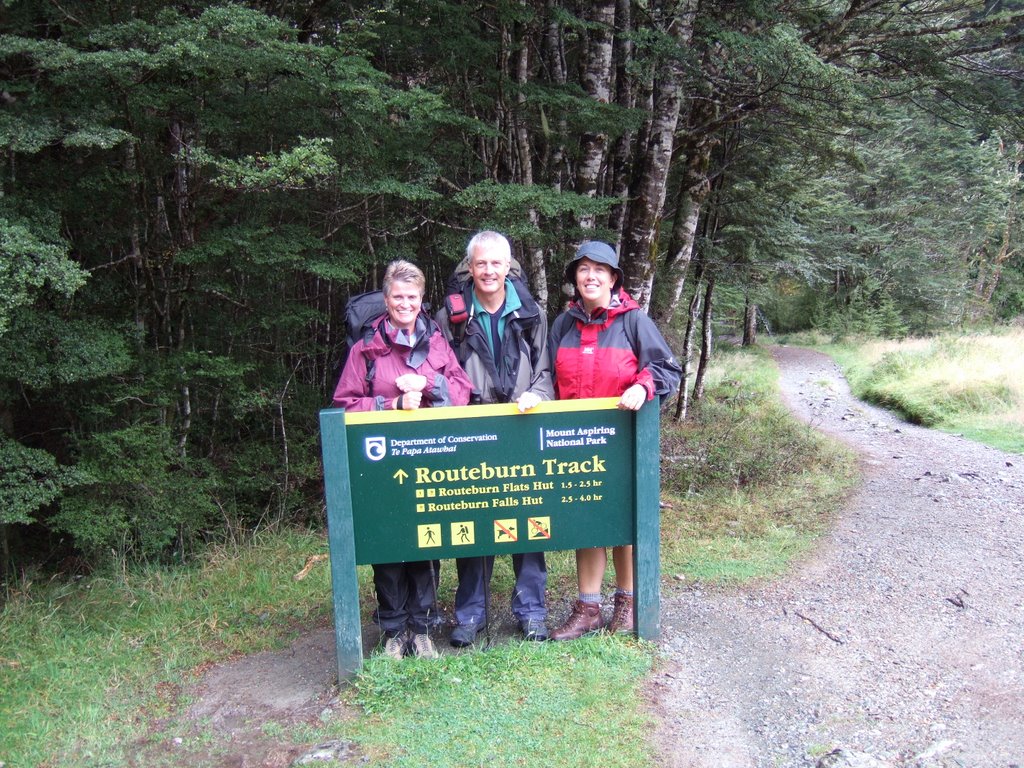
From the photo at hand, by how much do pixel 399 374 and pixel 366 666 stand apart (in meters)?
1.51

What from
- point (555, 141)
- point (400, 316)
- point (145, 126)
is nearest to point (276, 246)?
point (145, 126)

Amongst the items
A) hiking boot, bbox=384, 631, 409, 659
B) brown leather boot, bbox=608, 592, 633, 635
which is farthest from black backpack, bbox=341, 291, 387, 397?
brown leather boot, bbox=608, 592, 633, 635

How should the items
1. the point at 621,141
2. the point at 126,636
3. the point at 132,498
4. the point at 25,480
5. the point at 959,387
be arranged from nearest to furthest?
1. the point at 126,636
2. the point at 25,480
3. the point at 132,498
4. the point at 621,141
5. the point at 959,387

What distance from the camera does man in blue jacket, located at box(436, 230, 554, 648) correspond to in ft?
13.1

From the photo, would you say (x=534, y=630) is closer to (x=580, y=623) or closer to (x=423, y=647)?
(x=580, y=623)

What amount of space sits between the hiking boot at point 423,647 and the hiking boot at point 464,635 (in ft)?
0.45

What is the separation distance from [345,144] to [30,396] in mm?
3272

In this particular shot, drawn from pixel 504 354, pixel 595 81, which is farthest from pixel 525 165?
pixel 504 354

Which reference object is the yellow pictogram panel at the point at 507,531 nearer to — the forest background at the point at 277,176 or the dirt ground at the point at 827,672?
the dirt ground at the point at 827,672

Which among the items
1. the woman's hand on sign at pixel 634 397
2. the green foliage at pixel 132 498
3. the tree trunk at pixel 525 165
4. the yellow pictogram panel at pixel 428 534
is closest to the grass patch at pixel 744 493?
the woman's hand on sign at pixel 634 397

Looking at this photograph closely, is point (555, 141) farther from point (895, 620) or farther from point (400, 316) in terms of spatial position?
point (895, 620)

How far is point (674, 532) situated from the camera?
6559mm

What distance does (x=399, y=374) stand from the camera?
386 cm

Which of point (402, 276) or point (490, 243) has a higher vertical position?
point (490, 243)
